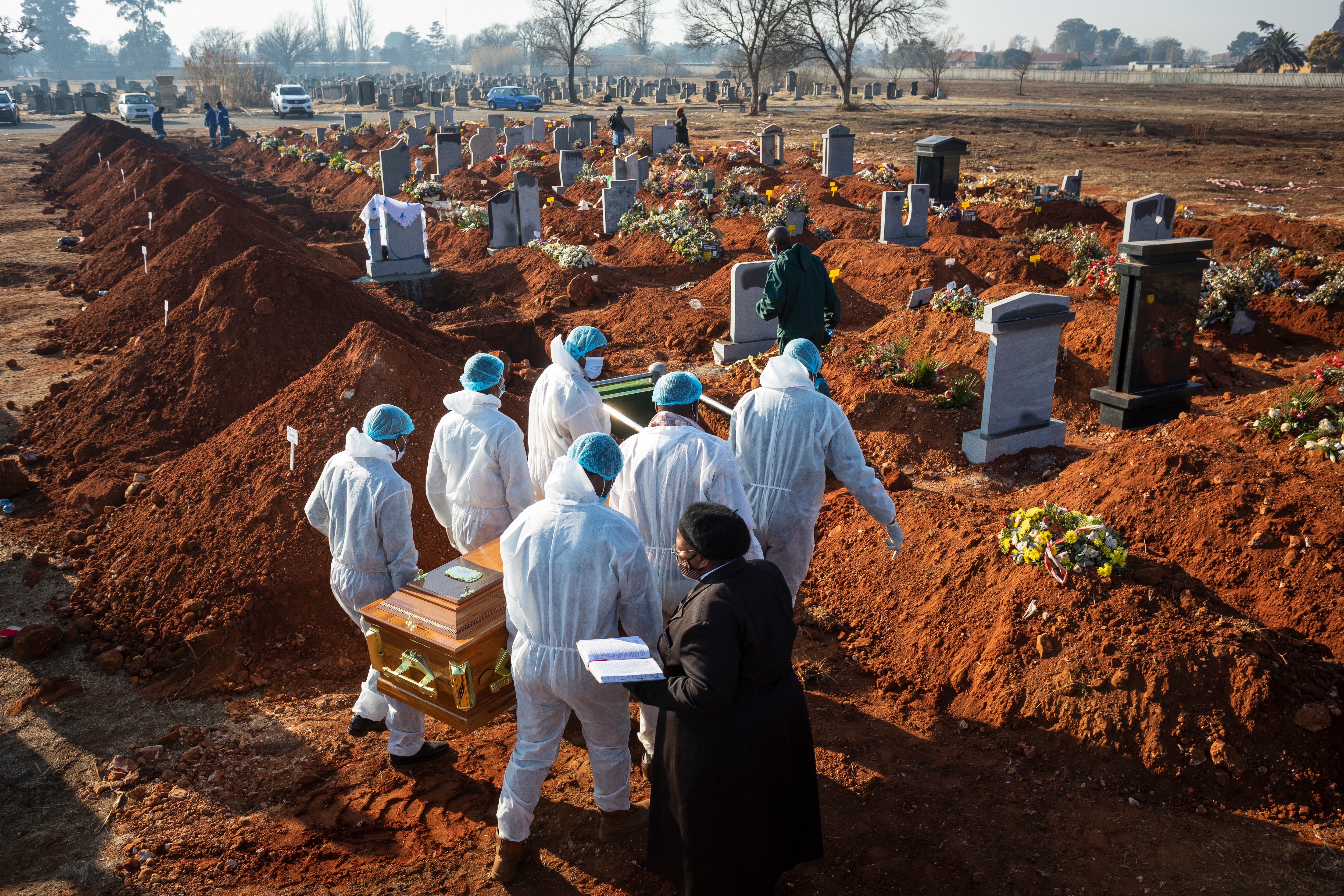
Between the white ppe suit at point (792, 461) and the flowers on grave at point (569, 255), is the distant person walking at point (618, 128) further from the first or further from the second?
the white ppe suit at point (792, 461)

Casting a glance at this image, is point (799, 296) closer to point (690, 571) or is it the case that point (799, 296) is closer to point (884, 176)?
point (690, 571)

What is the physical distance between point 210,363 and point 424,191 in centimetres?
1268

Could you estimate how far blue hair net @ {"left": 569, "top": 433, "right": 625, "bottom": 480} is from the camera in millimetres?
3691

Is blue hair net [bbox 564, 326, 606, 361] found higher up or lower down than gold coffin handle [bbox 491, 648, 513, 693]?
higher up

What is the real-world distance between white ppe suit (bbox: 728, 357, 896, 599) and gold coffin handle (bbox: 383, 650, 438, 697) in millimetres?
1975

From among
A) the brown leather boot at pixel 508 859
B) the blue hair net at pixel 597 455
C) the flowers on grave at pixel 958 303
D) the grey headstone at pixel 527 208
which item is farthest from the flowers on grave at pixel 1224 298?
the grey headstone at pixel 527 208

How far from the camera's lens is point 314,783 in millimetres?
4523

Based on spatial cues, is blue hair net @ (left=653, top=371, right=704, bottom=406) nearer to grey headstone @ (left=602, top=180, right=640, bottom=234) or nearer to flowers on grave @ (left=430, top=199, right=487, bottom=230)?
grey headstone @ (left=602, top=180, right=640, bottom=234)

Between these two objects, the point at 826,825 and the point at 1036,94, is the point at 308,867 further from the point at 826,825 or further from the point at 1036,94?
the point at 1036,94

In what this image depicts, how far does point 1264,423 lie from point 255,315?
9690 mm

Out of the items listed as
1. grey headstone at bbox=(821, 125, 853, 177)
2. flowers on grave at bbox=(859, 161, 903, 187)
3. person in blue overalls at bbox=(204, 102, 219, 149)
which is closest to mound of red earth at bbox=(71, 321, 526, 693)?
flowers on grave at bbox=(859, 161, 903, 187)

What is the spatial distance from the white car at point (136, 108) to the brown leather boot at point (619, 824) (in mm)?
52261

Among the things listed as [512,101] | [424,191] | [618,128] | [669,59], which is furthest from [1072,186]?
[669,59]

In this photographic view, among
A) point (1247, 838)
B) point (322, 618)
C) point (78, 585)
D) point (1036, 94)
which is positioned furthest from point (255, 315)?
point (1036, 94)
